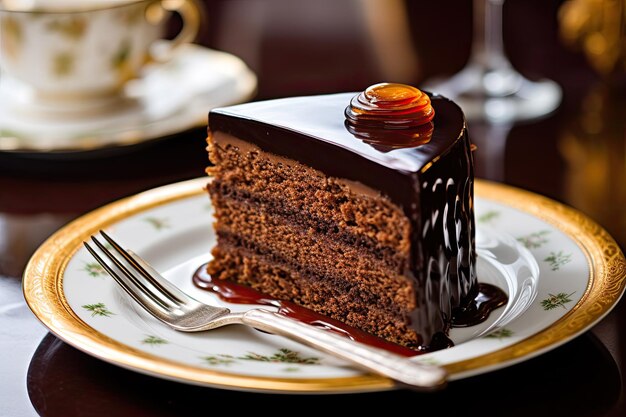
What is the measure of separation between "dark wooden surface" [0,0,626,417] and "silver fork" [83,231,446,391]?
67mm

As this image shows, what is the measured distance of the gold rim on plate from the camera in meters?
1.00

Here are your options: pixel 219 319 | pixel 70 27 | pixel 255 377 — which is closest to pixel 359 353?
pixel 255 377

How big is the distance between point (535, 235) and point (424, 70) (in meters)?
0.91

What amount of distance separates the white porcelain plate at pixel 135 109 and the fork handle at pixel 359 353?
73 centimetres

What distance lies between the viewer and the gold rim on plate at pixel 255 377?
1.00 meters

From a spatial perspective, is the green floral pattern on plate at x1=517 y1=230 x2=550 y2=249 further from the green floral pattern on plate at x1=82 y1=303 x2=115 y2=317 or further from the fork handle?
the green floral pattern on plate at x1=82 y1=303 x2=115 y2=317

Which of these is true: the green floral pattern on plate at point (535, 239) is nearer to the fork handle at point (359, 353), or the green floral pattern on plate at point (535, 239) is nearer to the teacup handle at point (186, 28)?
the fork handle at point (359, 353)

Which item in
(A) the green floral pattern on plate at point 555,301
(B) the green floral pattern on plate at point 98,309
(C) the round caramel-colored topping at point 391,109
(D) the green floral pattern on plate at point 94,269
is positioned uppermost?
(C) the round caramel-colored topping at point 391,109

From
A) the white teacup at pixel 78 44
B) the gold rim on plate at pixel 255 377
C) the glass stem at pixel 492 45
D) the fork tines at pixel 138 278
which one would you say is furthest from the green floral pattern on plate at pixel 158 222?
the glass stem at pixel 492 45

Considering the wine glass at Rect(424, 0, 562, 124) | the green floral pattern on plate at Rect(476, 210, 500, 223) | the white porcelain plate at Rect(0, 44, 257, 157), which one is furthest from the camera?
the wine glass at Rect(424, 0, 562, 124)

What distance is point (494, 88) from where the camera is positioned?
2.08 meters

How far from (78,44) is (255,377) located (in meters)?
1.03

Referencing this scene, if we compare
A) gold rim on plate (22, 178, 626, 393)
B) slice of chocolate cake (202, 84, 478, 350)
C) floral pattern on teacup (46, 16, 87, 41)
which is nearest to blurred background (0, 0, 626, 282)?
gold rim on plate (22, 178, 626, 393)

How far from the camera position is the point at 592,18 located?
6.63 feet
